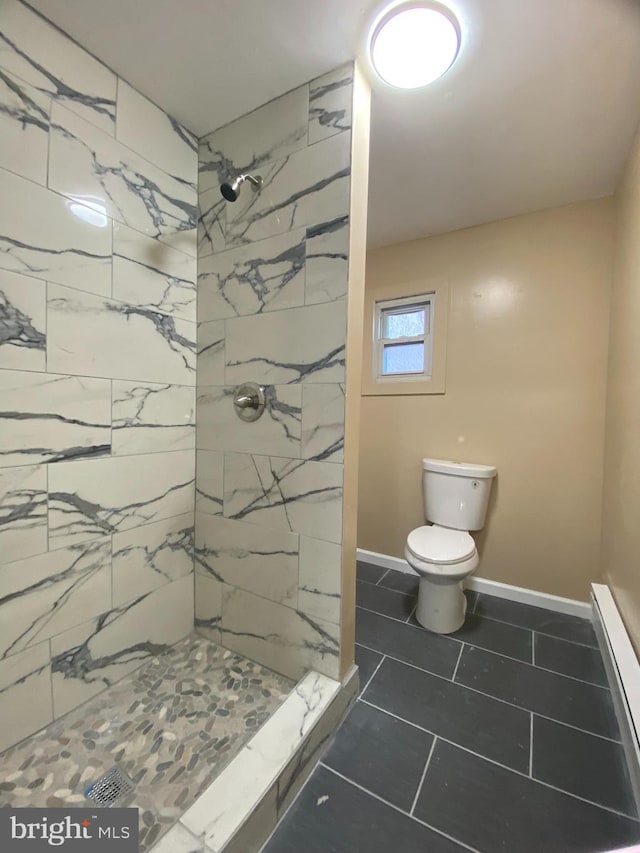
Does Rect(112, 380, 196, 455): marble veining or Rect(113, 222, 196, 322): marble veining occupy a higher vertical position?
Rect(113, 222, 196, 322): marble veining

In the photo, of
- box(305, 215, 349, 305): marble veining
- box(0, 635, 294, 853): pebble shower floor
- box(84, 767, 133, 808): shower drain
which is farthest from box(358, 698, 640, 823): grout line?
box(305, 215, 349, 305): marble veining

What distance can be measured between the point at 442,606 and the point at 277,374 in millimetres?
1433

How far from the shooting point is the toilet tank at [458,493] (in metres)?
1.93

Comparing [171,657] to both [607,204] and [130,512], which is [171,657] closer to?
[130,512]

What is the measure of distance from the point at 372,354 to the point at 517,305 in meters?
0.92

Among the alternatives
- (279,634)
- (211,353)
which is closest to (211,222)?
(211,353)

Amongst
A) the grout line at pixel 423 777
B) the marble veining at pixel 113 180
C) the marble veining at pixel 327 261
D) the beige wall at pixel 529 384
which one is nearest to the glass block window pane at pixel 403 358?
the beige wall at pixel 529 384

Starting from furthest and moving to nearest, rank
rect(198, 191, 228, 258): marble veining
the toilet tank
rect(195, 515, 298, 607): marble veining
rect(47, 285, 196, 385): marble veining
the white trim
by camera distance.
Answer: the toilet tank < rect(198, 191, 228, 258): marble veining < rect(195, 515, 298, 607): marble veining < rect(47, 285, 196, 385): marble veining < the white trim

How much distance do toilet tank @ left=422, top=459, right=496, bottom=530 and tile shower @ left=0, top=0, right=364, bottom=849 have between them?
3.44 feet

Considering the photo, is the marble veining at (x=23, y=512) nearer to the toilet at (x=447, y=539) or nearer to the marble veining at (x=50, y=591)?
the marble veining at (x=50, y=591)

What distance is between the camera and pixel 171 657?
4.74 ft

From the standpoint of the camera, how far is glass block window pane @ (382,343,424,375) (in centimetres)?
226

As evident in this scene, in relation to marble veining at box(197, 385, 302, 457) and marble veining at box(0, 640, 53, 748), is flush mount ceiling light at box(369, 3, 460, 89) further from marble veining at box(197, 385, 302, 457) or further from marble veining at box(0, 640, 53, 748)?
marble veining at box(0, 640, 53, 748)

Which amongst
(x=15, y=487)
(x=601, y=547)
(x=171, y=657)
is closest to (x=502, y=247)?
(x=601, y=547)
